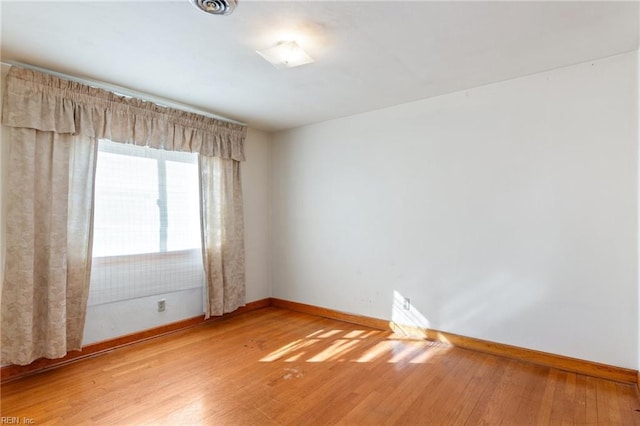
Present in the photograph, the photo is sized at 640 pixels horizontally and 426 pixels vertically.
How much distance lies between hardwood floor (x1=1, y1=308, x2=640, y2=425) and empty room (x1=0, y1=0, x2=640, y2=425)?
2cm

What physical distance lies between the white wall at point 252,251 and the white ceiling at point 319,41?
1.44m

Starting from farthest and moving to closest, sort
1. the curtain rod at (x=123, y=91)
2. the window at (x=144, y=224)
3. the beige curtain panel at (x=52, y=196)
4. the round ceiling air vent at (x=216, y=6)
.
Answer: the window at (x=144, y=224)
the curtain rod at (x=123, y=91)
the beige curtain panel at (x=52, y=196)
the round ceiling air vent at (x=216, y=6)

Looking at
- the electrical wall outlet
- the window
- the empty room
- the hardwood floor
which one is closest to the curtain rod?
the empty room

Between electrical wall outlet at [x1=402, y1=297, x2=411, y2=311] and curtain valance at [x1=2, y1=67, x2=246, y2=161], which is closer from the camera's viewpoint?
curtain valance at [x1=2, y1=67, x2=246, y2=161]

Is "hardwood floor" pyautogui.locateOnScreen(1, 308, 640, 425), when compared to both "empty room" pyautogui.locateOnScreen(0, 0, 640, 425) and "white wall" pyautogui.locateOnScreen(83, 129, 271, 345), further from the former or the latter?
"white wall" pyautogui.locateOnScreen(83, 129, 271, 345)

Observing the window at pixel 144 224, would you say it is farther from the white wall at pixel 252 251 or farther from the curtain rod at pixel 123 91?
the curtain rod at pixel 123 91

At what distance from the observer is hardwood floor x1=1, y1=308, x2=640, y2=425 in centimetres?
198

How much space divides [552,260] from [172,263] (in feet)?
11.8

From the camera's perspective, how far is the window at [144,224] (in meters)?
2.92

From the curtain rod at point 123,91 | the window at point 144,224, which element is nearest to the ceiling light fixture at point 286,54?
the curtain rod at point 123,91

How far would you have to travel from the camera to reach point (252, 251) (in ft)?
14.4

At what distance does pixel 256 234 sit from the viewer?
14.7ft

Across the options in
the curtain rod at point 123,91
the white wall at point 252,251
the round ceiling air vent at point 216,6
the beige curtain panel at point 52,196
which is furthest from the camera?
the white wall at point 252,251

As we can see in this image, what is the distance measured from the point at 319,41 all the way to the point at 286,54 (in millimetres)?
242
